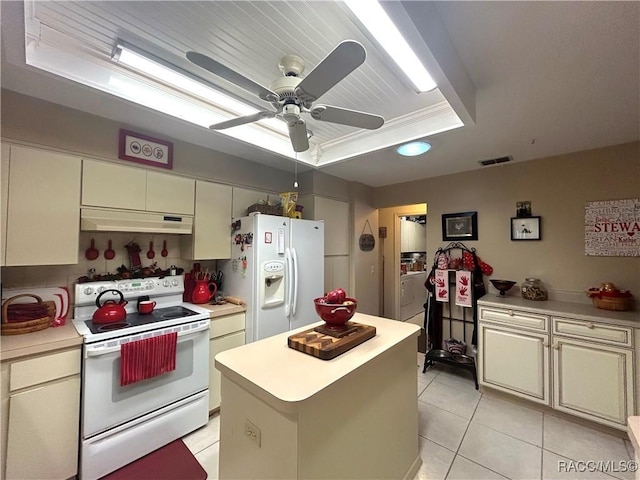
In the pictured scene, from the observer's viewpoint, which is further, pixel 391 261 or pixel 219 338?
pixel 391 261

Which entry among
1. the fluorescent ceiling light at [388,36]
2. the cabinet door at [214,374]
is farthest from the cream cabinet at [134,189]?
the fluorescent ceiling light at [388,36]

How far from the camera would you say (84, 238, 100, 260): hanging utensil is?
6.94 feet

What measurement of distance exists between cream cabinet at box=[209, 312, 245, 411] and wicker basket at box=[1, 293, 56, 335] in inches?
42.5

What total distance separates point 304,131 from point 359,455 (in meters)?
1.73

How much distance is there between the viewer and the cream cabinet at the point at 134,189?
1.95 metres

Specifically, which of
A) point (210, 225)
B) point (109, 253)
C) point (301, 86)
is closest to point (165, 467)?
point (109, 253)

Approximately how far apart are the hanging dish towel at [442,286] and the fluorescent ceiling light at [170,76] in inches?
109

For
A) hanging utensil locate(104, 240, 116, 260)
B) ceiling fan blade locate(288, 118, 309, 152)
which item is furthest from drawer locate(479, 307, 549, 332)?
hanging utensil locate(104, 240, 116, 260)

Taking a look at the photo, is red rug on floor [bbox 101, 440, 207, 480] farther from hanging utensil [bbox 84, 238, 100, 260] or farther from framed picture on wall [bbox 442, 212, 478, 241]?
framed picture on wall [bbox 442, 212, 478, 241]

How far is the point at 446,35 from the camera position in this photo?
1.31m

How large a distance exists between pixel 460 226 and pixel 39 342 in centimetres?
396

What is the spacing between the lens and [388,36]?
124cm

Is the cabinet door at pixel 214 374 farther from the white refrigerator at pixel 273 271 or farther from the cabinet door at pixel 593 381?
the cabinet door at pixel 593 381

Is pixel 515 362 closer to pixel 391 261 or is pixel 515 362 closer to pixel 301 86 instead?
pixel 391 261
